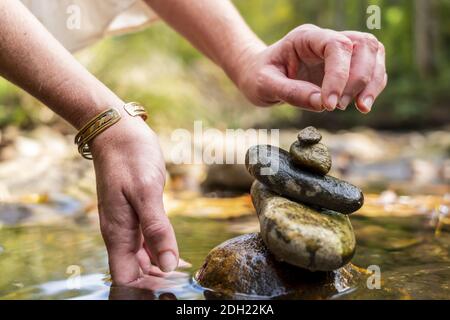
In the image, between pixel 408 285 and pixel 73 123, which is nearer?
pixel 73 123

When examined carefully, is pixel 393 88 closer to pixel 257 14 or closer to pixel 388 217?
pixel 257 14

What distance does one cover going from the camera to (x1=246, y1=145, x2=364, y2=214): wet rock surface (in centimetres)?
194

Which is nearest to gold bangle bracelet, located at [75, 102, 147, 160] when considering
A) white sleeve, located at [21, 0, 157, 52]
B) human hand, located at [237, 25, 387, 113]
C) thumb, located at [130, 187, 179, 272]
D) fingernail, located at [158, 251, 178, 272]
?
thumb, located at [130, 187, 179, 272]

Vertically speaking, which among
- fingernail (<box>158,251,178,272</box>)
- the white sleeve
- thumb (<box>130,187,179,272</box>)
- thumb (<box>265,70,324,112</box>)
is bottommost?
fingernail (<box>158,251,178,272</box>)

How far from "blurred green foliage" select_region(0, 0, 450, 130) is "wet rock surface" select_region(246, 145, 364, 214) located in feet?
17.6

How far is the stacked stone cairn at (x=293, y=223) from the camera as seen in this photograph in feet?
5.83

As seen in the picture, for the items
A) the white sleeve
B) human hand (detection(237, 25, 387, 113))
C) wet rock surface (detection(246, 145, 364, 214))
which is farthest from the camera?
the white sleeve

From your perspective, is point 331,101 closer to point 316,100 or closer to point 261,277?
point 316,100

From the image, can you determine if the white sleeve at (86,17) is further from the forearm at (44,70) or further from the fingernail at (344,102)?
the fingernail at (344,102)

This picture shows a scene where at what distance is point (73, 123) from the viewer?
1810mm

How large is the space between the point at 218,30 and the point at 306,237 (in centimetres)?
113

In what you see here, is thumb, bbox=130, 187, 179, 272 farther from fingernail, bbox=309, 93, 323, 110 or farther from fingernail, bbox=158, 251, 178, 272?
fingernail, bbox=309, 93, 323, 110

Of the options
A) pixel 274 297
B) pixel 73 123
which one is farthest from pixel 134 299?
pixel 73 123

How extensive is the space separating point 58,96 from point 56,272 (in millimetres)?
786
